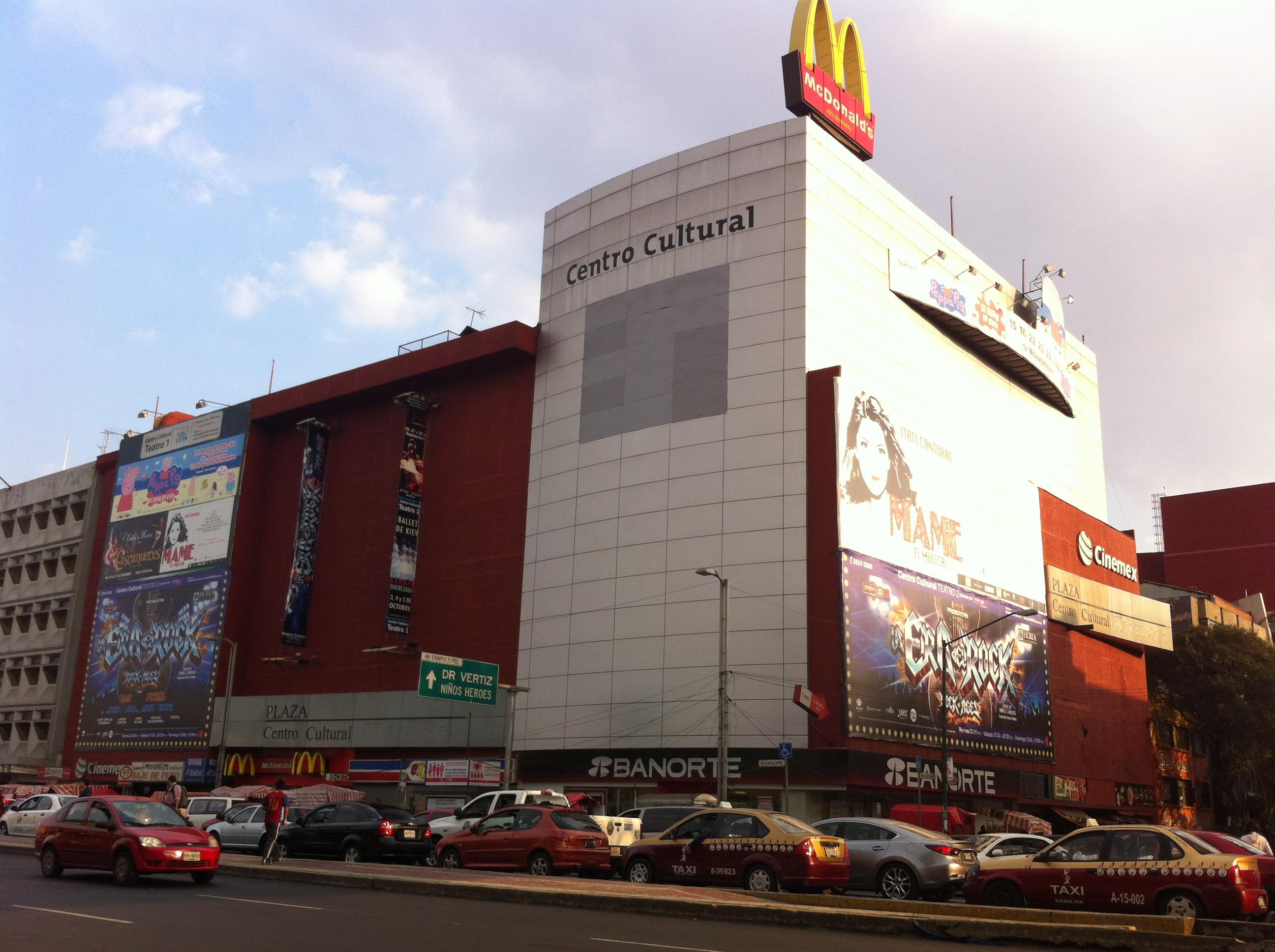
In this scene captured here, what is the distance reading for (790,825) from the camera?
73.3 ft

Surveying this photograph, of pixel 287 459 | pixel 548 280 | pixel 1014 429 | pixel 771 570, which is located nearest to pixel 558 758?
pixel 771 570

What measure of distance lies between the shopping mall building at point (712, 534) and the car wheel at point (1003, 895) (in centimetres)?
2121

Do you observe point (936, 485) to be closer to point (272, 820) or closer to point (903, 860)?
point (903, 860)

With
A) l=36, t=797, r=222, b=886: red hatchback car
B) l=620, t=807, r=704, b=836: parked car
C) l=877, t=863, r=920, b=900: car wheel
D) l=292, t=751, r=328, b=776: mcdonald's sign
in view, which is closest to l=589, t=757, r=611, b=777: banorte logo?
l=620, t=807, r=704, b=836: parked car

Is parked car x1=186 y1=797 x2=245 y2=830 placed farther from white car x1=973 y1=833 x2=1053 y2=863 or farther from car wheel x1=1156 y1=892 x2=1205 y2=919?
car wheel x1=1156 y1=892 x2=1205 y2=919

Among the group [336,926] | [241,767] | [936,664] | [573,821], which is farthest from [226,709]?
[336,926]

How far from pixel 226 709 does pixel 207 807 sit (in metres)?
20.3

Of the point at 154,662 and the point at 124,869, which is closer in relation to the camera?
the point at 124,869

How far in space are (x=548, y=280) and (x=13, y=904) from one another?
42735 millimetres

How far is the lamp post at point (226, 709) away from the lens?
5641 cm

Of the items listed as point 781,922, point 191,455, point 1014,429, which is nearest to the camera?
point 781,922

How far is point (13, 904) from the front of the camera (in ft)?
55.2

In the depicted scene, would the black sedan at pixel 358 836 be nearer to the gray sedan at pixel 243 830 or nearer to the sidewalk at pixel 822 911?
the gray sedan at pixel 243 830

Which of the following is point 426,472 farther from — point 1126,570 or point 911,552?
point 1126,570
